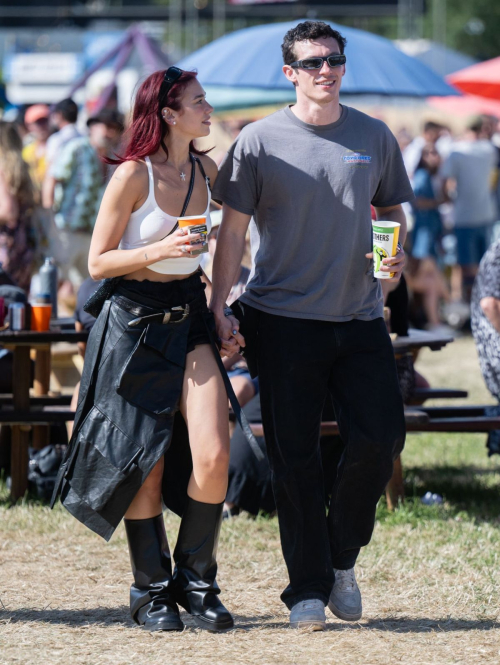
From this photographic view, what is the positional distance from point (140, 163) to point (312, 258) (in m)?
0.68

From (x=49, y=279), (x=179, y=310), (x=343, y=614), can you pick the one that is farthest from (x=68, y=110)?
(x=343, y=614)

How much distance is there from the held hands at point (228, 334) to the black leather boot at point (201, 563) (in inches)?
21.7

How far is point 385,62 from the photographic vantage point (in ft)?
29.3

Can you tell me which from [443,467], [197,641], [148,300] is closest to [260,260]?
[148,300]

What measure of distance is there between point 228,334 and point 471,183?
10.7 metres

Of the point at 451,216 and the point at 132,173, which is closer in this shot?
the point at 132,173

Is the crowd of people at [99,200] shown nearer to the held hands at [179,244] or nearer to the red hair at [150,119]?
the red hair at [150,119]

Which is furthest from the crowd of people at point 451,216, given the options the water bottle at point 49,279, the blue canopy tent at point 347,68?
the water bottle at point 49,279

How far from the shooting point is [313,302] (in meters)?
3.75

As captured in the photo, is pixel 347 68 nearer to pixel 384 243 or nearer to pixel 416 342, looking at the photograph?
pixel 416 342

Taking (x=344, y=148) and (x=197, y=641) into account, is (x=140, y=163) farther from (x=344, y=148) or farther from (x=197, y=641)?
(x=197, y=641)

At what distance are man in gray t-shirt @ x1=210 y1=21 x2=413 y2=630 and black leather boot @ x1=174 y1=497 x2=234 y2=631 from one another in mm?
266

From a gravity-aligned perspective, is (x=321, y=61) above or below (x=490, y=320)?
above

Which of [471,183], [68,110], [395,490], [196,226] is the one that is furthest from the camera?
[471,183]
